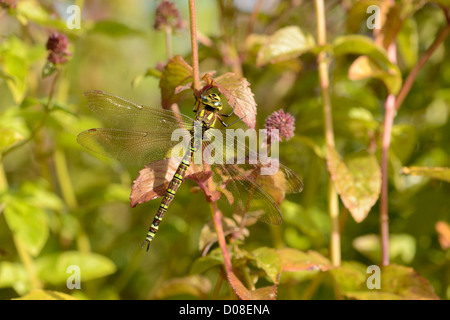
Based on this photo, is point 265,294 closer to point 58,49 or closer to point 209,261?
point 209,261

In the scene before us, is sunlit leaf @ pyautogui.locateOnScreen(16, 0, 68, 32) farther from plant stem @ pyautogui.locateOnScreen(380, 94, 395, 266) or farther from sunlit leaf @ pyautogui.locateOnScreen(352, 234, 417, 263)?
sunlit leaf @ pyautogui.locateOnScreen(352, 234, 417, 263)

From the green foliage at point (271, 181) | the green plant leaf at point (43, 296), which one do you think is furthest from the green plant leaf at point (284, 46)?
the green plant leaf at point (43, 296)

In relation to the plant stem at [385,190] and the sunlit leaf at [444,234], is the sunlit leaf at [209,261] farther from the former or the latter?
the sunlit leaf at [444,234]

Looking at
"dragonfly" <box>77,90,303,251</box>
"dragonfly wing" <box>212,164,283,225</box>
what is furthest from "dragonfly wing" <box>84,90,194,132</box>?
"dragonfly wing" <box>212,164,283,225</box>

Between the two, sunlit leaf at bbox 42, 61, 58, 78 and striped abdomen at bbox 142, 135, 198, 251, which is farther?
sunlit leaf at bbox 42, 61, 58, 78
